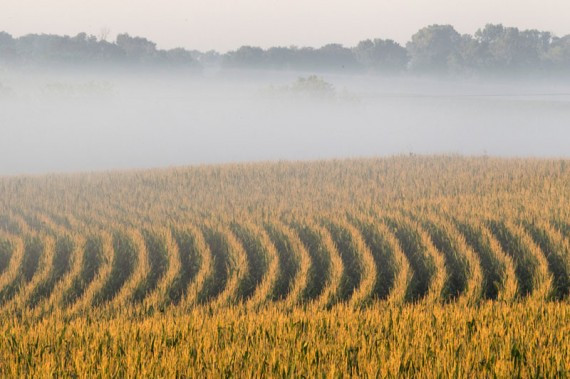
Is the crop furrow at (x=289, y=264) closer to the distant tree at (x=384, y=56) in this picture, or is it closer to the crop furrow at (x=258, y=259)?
the crop furrow at (x=258, y=259)

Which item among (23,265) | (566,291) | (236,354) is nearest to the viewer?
(236,354)

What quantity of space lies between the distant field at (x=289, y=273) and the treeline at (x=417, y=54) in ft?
306

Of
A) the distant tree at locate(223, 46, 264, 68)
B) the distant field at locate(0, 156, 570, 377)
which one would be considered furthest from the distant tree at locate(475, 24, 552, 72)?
the distant field at locate(0, 156, 570, 377)

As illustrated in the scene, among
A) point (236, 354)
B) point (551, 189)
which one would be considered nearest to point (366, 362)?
point (236, 354)

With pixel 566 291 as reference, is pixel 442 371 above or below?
above

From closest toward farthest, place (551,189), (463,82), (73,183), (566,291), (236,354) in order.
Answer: (236,354)
(566,291)
(551,189)
(73,183)
(463,82)

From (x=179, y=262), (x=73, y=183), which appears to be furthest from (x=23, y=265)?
(x=73, y=183)

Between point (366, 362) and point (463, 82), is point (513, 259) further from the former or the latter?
point (463, 82)

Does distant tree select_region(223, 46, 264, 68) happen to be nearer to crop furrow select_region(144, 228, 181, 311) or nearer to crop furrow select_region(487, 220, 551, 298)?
crop furrow select_region(144, 228, 181, 311)

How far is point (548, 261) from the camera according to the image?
13.2 metres

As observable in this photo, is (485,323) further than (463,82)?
No

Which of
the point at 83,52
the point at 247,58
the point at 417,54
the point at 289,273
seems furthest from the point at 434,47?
the point at 289,273

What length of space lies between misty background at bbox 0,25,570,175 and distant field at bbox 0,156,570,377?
32884 millimetres

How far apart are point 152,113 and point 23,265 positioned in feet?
294
